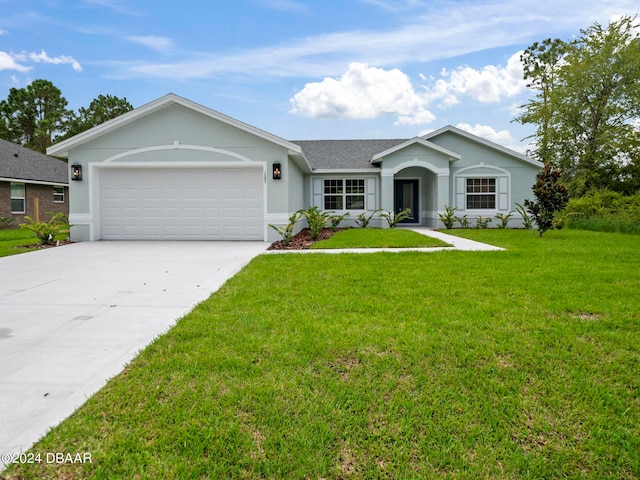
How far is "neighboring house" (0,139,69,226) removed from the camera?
18703mm

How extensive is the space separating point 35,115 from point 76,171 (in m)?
29.8

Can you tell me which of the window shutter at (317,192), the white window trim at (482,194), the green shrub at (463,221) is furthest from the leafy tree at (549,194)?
the window shutter at (317,192)

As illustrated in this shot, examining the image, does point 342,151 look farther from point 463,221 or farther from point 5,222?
point 5,222

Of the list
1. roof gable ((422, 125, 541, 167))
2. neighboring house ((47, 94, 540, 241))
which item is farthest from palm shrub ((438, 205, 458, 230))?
neighboring house ((47, 94, 540, 241))

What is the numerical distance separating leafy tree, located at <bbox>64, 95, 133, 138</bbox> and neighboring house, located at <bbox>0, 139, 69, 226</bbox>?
49.2 feet

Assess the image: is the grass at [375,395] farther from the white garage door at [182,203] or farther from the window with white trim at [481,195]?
the window with white trim at [481,195]

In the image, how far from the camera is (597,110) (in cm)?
2461

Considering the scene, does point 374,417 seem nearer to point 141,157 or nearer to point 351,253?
point 351,253

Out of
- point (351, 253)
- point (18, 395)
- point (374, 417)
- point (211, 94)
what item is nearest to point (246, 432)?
point (374, 417)

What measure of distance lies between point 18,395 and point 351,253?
21.3 feet

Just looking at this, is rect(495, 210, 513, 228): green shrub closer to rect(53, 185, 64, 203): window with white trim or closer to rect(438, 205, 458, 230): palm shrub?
rect(438, 205, 458, 230): palm shrub

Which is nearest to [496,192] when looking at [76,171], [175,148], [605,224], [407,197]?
[407,197]

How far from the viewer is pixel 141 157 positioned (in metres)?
12.1

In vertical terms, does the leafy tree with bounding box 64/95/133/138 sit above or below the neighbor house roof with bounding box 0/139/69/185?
above
